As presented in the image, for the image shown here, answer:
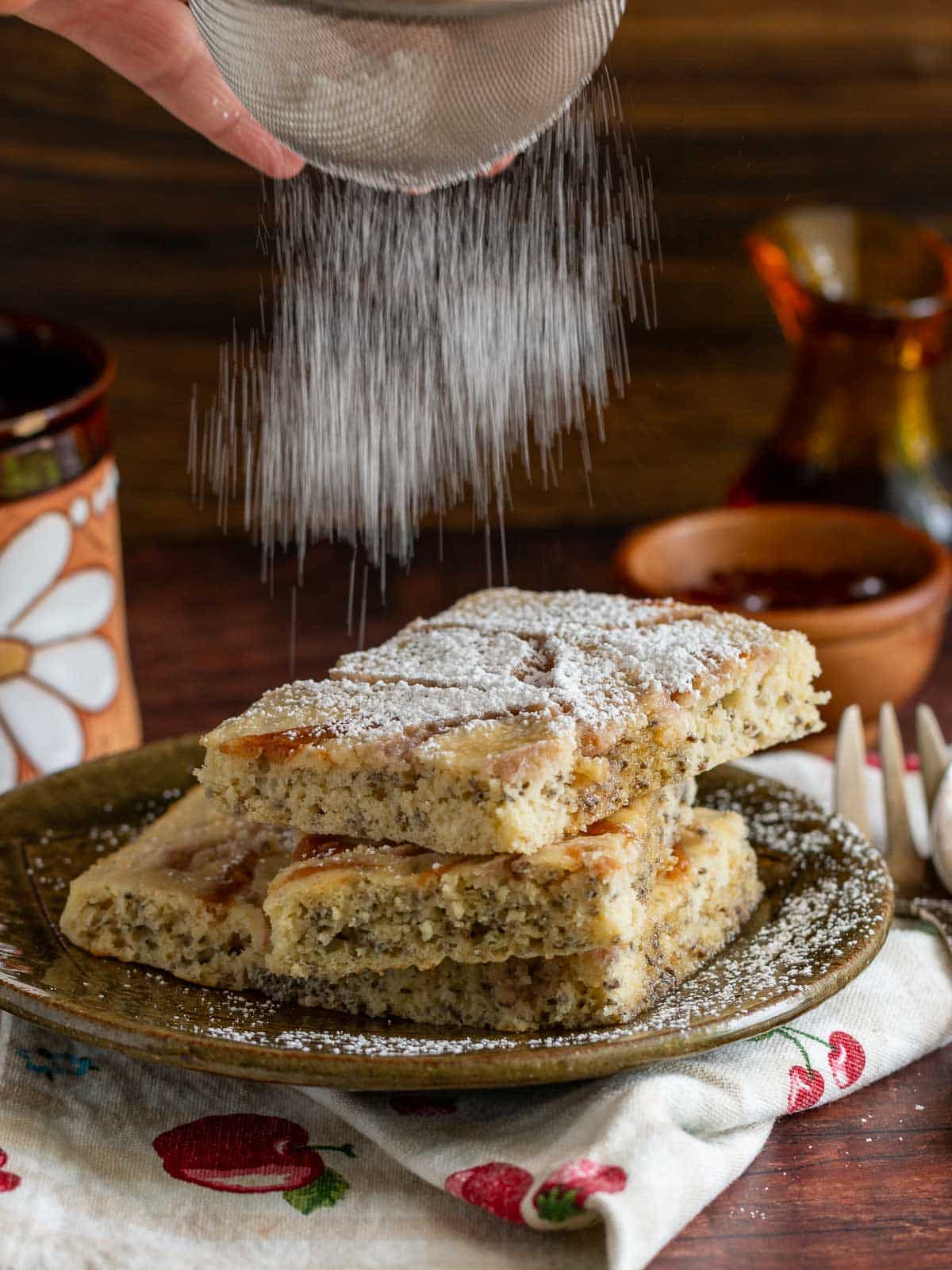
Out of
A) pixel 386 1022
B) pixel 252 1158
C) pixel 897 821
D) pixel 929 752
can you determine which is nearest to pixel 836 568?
pixel 929 752

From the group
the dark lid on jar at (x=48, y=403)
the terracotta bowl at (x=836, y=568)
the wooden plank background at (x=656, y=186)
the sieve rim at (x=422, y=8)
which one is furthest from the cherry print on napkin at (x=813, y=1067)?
the wooden plank background at (x=656, y=186)

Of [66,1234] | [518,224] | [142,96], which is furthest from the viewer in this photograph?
[142,96]

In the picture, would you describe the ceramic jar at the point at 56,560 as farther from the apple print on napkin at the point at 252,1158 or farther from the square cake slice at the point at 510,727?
the apple print on napkin at the point at 252,1158

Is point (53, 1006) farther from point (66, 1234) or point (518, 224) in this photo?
point (518, 224)

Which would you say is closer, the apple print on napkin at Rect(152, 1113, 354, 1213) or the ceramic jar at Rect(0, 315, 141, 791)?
the apple print on napkin at Rect(152, 1113, 354, 1213)

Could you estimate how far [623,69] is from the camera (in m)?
2.47

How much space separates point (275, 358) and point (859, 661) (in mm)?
687

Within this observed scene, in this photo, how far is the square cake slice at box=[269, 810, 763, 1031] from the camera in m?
1.05

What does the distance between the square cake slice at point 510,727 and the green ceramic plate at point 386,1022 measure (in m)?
0.12

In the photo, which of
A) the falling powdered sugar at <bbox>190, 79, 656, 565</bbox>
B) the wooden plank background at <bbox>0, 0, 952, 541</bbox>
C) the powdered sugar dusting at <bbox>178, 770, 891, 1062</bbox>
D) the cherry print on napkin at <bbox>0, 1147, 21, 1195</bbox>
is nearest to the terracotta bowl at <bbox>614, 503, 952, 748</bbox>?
the falling powdered sugar at <bbox>190, 79, 656, 565</bbox>

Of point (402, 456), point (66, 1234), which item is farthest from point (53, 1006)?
point (402, 456)

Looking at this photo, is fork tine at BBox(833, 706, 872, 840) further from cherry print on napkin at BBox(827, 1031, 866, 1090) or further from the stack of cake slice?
cherry print on napkin at BBox(827, 1031, 866, 1090)

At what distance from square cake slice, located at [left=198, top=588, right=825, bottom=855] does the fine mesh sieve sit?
1.23 feet

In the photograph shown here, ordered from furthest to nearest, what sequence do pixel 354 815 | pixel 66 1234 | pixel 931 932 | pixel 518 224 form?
pixel 518 224, pixel 931 932, pixel 354 815, pixel 66 1234
